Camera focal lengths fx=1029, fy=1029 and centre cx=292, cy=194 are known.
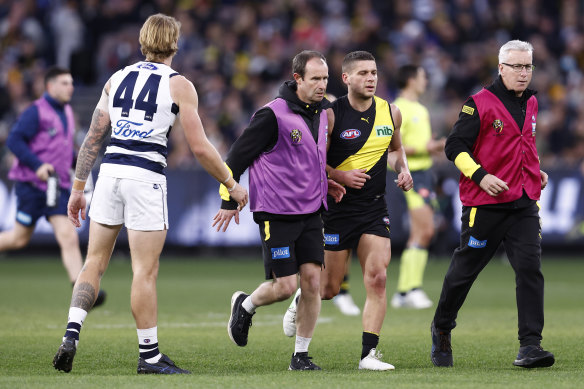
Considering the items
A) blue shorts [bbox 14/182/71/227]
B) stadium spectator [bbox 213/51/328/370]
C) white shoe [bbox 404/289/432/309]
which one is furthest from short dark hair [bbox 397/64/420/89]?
stadium spectator [bbox 213/51/328/370]

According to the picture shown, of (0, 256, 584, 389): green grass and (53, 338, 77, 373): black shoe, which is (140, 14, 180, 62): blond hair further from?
(0, 256, 584, 389): green grass

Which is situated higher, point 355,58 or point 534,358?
point 355,58

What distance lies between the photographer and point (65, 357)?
24.1 feet

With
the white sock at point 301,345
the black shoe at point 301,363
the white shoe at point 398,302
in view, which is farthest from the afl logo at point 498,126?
the white shoe at point 398,302

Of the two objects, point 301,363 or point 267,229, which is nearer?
point 301,363

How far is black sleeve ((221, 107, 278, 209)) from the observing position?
8.05m

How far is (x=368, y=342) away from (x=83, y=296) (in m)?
2.24

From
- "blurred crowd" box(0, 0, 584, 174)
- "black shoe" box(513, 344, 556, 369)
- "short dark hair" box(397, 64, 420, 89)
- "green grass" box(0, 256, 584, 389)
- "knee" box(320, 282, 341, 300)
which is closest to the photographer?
"green grass" box(0, 256, 584, 389)

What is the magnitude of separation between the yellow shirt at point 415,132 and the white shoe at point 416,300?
1.63 meters

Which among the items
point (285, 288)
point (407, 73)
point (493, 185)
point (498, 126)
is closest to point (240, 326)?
point (285, 288)

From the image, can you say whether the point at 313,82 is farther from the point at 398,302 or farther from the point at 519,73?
the point at 398,302

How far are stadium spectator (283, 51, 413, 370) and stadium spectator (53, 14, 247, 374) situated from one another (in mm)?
1251

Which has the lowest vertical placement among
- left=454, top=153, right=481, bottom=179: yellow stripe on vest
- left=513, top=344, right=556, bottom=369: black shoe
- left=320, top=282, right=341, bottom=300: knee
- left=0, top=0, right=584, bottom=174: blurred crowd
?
left=513, top=344, right=556, bottom=369: black shoe

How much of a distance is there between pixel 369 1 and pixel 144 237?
65.7ft
